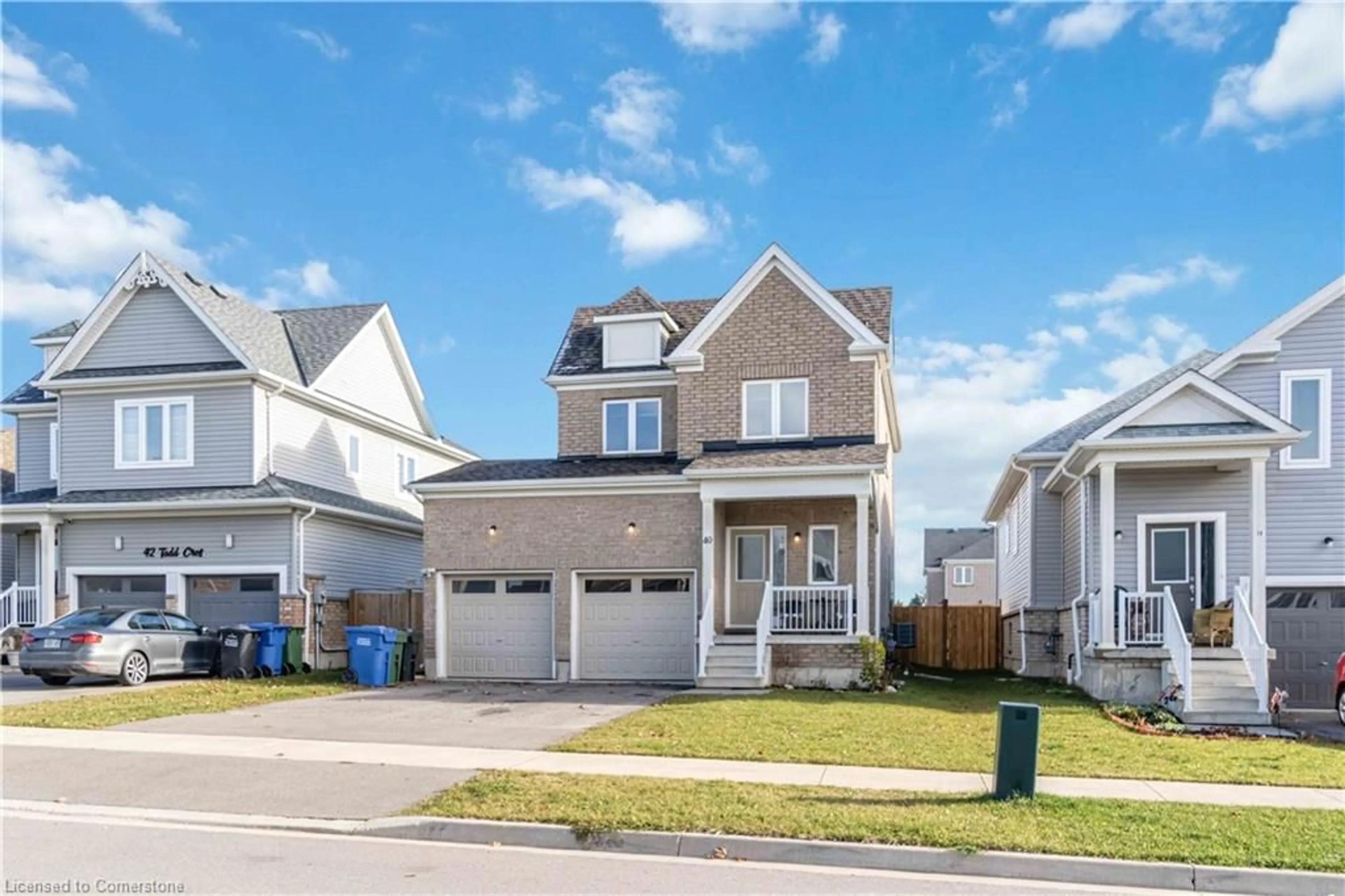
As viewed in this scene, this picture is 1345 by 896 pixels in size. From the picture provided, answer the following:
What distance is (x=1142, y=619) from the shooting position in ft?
52.8

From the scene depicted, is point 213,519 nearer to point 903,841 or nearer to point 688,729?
point 688,729

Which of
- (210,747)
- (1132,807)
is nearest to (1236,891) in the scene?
(1132,807)

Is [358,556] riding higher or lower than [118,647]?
higher

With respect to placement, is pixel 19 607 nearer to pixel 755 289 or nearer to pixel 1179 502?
pixel 755 289

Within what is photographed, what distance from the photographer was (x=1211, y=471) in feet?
57.1

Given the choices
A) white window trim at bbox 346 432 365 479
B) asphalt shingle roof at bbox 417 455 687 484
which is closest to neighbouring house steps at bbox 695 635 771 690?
asphalt shingle roof at bbox 417 455 687 484

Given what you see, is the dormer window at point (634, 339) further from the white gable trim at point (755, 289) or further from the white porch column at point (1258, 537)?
the white porch column at point (1258, 537)

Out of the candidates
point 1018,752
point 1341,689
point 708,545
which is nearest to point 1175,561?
point 1341,689

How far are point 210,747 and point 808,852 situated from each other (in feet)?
24.0

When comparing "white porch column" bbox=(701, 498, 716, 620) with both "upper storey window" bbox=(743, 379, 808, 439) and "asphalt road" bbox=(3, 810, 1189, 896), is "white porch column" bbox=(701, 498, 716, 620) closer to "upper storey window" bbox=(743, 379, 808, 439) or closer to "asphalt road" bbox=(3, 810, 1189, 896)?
"upper storey window" bbox=(743, 379, 808, 439)

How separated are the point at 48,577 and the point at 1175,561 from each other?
75.9 feet

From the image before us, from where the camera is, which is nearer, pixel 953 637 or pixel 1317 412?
pixel 1317 412

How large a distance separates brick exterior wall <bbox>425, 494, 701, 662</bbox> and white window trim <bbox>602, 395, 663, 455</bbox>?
8.42 feet

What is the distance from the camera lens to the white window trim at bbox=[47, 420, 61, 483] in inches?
988
